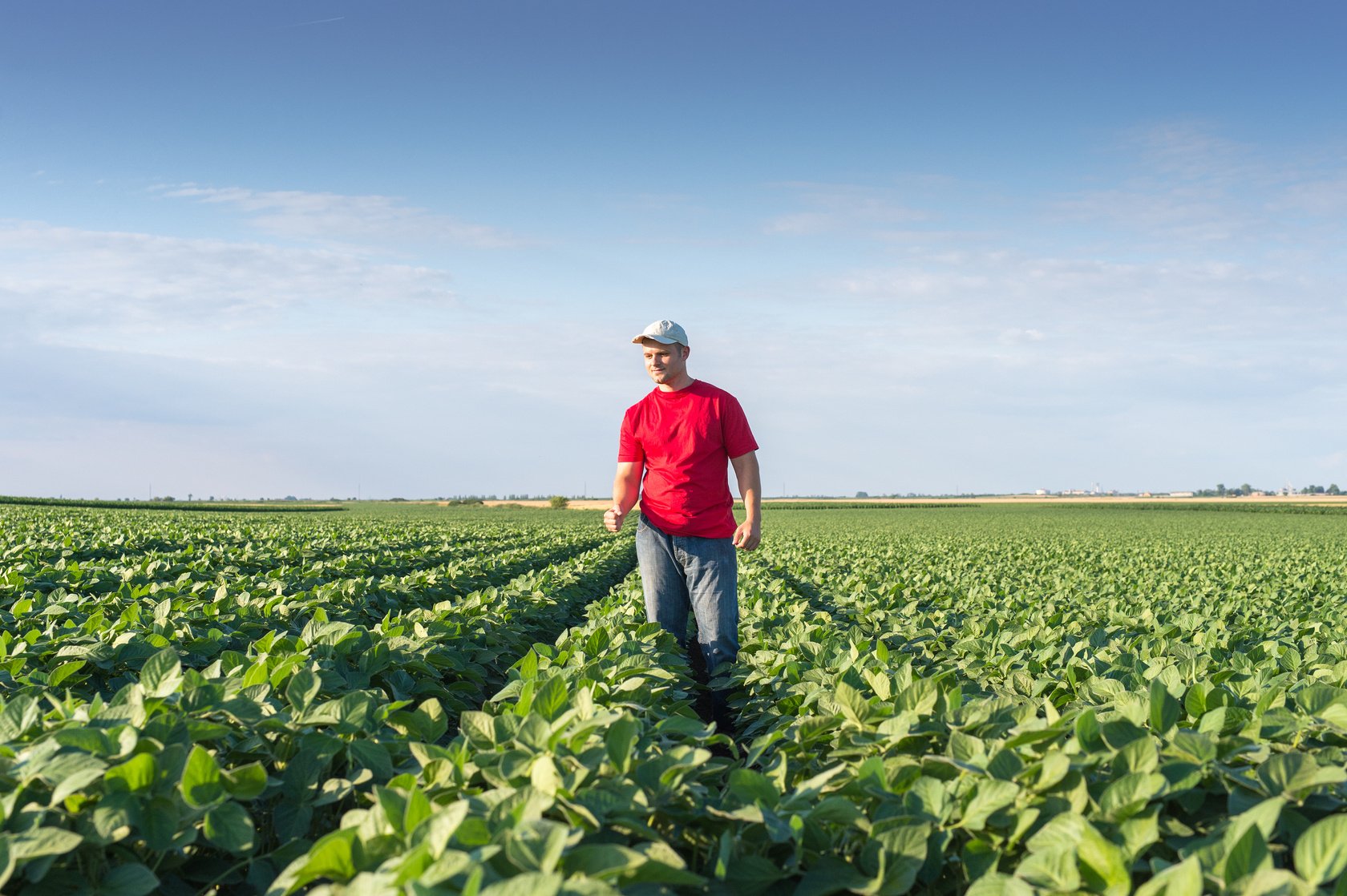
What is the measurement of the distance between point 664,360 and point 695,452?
0.68m

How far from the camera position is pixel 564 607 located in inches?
353

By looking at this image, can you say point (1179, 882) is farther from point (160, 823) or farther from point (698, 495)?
point (698, 495)

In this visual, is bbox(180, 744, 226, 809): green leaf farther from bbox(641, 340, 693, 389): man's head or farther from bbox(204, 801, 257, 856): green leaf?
bbox(641, 340, 693, 389): man's head

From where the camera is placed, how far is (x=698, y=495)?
5.55 metres

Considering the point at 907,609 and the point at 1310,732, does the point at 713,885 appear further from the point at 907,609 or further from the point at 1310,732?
the point at 907,609

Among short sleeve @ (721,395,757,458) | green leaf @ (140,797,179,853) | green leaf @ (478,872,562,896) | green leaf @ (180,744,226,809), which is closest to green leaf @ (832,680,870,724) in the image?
green leaf @ (478,872,562,896)

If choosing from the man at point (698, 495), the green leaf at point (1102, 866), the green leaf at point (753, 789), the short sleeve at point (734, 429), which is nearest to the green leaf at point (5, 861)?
the green leaf at point (753, 789)

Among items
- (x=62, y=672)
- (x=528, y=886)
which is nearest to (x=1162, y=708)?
(x=528, y=886)

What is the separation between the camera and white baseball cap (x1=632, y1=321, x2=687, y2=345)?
5.22 m

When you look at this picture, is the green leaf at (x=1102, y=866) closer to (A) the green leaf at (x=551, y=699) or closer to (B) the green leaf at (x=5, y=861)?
(A) the green leaf at (x=551, y=699)

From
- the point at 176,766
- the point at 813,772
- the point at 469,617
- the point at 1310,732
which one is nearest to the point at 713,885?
the point at 813,772

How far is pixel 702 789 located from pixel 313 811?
1227mm

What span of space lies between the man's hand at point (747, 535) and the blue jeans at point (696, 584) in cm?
12

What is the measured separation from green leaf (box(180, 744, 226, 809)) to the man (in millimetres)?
3398
